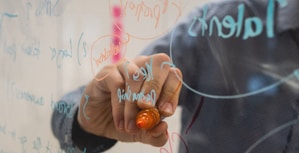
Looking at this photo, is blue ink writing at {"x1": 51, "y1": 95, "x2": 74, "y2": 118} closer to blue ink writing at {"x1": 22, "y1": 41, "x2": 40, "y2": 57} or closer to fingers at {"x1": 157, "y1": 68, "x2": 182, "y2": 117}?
blue ink writing at {"x1": 22, "y1": 41, "x2": 40, "y2": 57}

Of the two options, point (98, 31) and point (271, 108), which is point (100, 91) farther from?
point (271, 108)

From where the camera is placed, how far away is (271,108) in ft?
1.35

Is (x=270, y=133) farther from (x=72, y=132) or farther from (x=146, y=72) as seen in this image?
(x=72, y=132)

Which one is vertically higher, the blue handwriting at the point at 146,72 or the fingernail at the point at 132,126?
the blue handwriting at the point at 146,72

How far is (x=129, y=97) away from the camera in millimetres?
558

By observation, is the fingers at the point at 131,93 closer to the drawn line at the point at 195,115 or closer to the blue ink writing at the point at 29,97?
the drawn line at the point at 195,115

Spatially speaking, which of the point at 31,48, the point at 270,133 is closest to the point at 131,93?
the point at 270,133

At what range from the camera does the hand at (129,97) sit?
1.69 feet

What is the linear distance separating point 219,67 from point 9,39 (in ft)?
2.12

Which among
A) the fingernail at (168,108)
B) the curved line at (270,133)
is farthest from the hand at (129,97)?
the curved line at (270,133)

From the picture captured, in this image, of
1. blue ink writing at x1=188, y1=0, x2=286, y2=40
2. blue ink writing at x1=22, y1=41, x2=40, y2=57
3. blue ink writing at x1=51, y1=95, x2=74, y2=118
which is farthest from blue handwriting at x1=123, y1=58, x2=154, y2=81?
blue ink writing at x1=22, y1=41, x2=40, y2=57

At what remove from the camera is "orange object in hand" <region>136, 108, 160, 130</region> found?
513 millimetres

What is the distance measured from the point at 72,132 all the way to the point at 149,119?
9.1 inches

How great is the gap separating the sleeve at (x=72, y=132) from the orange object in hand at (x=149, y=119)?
130 mm
